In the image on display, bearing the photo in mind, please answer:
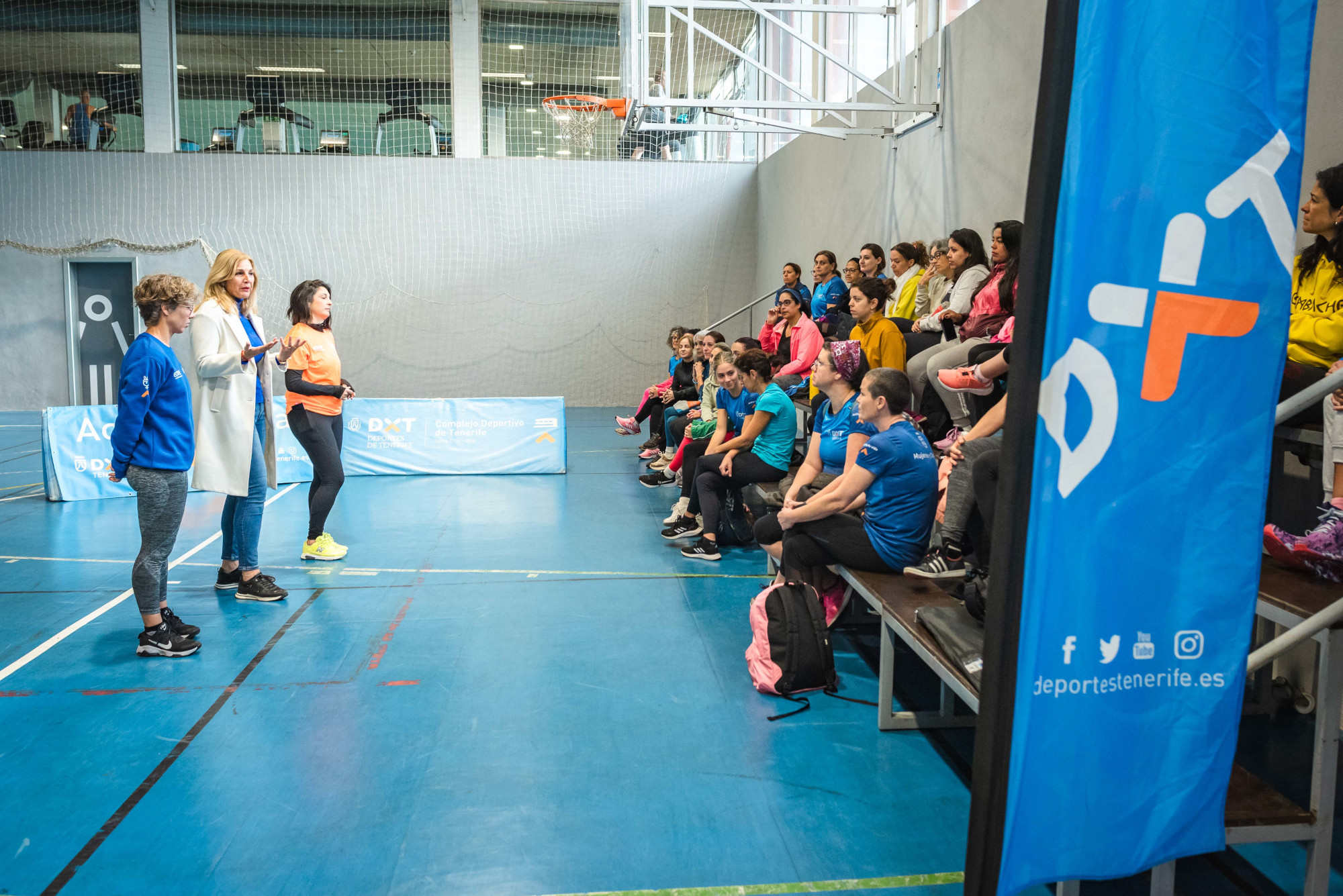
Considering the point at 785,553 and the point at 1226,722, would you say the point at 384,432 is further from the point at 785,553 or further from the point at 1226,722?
the point at 1226,722

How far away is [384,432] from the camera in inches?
369

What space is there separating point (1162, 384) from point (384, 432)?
345 inches

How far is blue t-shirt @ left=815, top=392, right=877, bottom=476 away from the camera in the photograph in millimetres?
4602

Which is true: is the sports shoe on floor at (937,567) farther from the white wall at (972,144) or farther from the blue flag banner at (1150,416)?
the blue flag banner at (1150,416)

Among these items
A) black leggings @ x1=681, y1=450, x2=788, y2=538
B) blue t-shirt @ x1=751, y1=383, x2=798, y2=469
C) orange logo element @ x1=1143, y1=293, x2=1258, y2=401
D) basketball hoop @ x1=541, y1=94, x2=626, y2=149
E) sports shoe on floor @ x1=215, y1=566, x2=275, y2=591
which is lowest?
sports shoe on floor @ x1=215, y1=566, x2=275, y2=591

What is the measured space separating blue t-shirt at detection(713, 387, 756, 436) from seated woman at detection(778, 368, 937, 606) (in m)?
2.38

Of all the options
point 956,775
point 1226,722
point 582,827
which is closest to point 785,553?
point 956,775

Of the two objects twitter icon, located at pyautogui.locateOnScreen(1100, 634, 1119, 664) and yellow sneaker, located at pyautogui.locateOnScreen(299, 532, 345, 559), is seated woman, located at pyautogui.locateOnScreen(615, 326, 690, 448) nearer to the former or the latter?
yellow sneaker, located at pyautogui.locateOnScreen(299, 532, 345, 559)

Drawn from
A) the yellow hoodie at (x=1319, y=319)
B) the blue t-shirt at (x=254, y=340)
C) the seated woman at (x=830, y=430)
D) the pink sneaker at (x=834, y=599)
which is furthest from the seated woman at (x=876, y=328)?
the blue t-shirt at (x=254, y=340)

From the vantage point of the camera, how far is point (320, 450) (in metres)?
5.53

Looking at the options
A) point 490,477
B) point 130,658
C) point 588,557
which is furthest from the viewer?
point 490,477

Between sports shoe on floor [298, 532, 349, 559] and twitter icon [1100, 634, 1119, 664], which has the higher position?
twitter icon [1100, 634, 1119, 664]

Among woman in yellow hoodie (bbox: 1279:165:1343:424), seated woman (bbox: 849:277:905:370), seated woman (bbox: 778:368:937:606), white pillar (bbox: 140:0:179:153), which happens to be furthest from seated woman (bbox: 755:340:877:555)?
white pillar (bbox: 140:0:179:153)

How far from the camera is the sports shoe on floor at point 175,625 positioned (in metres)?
4.19
